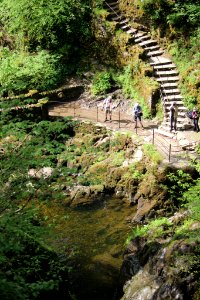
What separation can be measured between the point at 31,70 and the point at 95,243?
15.1 meters

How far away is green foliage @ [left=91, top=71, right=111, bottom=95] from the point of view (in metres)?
27.5

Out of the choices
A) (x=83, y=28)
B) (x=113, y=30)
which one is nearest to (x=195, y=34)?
(x=113, y=30)

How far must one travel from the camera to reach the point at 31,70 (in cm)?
2722

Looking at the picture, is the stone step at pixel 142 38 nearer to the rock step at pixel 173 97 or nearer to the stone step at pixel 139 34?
the stone step at pixel 139 34

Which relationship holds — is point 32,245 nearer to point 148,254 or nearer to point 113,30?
point 148,254

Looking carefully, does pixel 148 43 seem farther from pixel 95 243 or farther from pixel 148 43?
pixel 95 243

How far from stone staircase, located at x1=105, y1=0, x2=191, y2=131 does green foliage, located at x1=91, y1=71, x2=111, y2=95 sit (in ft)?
9.95

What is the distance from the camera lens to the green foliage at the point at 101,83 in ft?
90.2

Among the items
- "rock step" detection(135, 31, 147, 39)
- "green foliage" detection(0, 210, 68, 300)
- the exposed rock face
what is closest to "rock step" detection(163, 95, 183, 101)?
"rock step" detection(135, 31, 147, 39)

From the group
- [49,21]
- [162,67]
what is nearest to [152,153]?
[162,67]

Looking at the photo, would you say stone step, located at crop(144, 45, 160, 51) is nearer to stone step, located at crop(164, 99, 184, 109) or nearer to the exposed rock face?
stone step, located at crop(164, 99, 184, 109)

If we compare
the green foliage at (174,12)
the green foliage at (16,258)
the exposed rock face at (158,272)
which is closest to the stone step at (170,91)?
the green foliage at (174,12)

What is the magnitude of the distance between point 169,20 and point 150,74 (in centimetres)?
389

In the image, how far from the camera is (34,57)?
94.5ft
